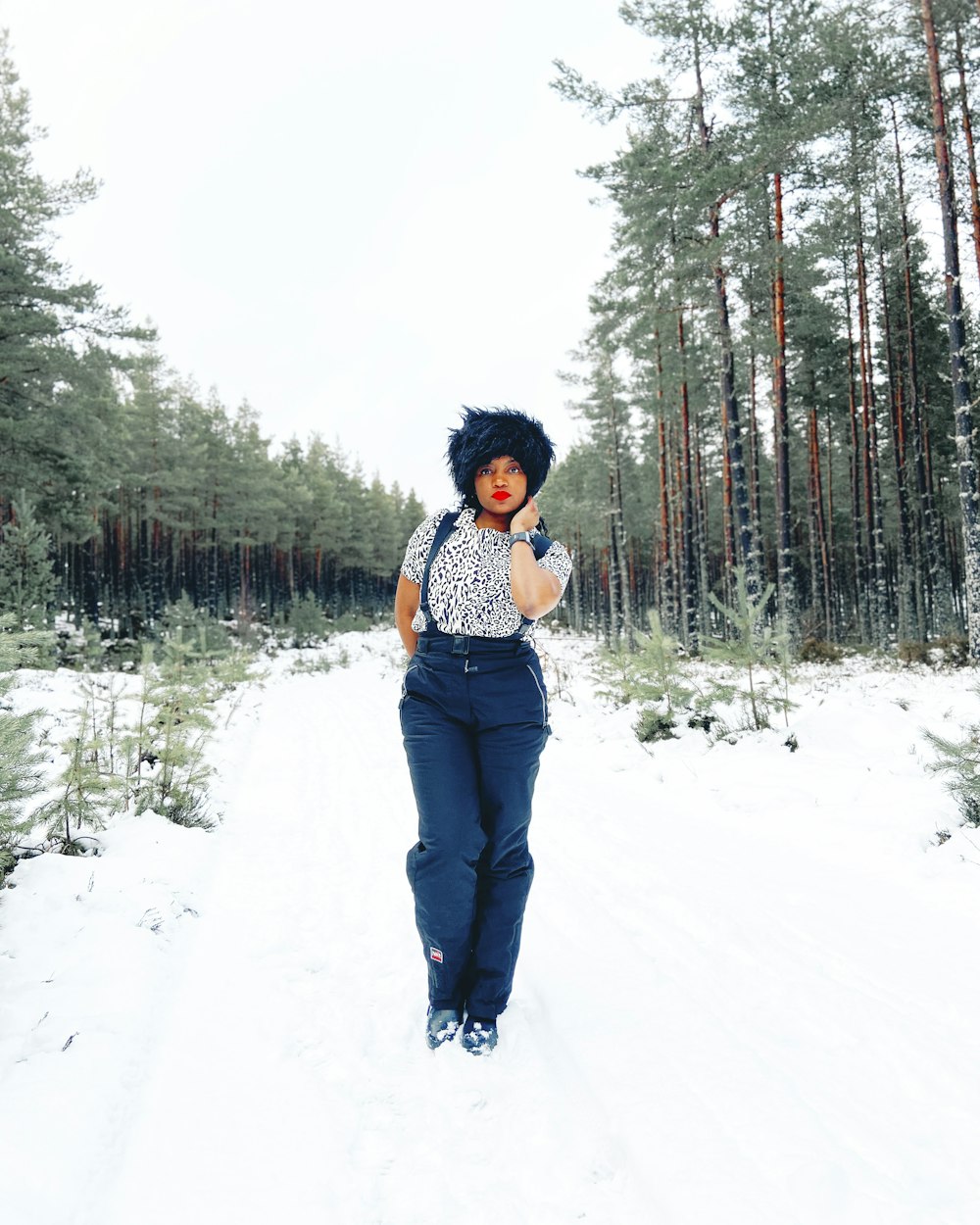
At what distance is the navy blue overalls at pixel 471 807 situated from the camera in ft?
8.05

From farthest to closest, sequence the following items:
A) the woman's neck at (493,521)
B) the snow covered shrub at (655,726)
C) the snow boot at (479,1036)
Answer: the snow covered shrub at (655,726)
the woman's neck at (493,521)
the snow boot at (479,1036)

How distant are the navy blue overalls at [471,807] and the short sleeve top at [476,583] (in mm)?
63

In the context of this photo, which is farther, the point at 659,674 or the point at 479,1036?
the point at 659,674

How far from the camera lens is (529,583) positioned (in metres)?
2.45

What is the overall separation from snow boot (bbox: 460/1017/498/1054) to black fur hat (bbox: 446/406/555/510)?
1.98 meters

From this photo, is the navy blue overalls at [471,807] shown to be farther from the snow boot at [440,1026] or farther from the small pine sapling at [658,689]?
the small pine sapling at [658,689]

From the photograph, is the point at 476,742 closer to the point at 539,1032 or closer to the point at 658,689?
the point at 539,1032

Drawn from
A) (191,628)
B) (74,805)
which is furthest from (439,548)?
(191,628)

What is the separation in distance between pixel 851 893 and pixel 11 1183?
3.65 meters

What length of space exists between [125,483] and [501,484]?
32615 mm

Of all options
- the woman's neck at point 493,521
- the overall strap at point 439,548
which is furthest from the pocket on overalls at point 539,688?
the woman's neck at point 493,521

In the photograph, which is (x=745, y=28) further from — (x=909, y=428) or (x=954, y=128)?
(x=909, y=428)

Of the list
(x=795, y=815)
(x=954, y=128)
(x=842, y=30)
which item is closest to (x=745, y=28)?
(x=842, y=30)

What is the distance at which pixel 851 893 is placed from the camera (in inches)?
139
